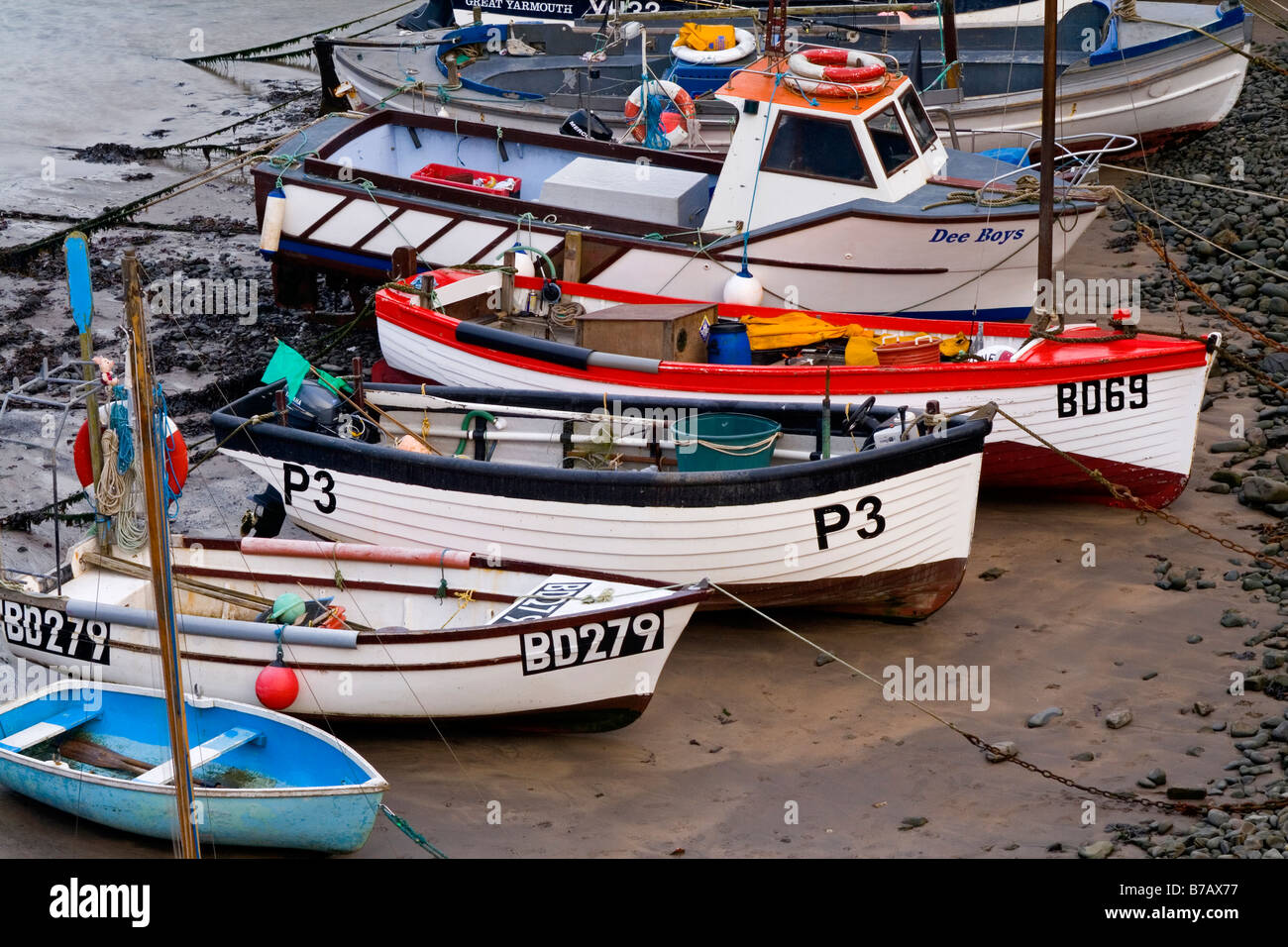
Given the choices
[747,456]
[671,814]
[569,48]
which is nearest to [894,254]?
[747,456]

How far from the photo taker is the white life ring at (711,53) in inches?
717

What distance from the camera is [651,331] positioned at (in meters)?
12.1

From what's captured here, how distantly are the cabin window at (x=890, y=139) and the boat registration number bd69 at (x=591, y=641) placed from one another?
621 centimetres

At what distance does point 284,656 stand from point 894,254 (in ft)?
22.7

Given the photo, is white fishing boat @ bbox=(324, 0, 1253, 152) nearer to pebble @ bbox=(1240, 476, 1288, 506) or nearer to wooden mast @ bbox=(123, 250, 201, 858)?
pebble @ bbox=(1240, 476, 1288, 506)

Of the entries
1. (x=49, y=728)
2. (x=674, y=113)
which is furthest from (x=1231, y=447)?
(x=49, y=728)

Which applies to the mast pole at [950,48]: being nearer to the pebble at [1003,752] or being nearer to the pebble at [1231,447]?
the pebble at [1231,447]

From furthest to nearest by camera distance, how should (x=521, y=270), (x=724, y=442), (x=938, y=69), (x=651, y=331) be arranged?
(x=938, y=69) < (x=521, y=270) < (x=651, y=331) < (x=724, y=442)

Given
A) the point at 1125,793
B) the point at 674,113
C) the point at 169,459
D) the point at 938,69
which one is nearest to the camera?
the point at 1125,793

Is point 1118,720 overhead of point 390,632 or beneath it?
beneath

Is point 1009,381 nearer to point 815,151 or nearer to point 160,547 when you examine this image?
point 815,151

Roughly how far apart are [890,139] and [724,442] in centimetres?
433

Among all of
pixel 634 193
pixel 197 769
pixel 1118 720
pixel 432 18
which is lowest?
pixel 1118 720

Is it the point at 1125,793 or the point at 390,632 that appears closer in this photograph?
the point at 1125,793
